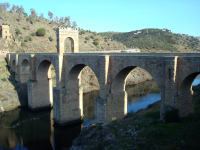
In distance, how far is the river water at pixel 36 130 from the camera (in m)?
14.8

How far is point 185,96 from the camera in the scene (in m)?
10.4

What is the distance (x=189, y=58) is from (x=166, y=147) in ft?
14.3

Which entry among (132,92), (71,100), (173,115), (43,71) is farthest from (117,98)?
(132,92)

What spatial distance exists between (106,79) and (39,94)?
1202 centimetres

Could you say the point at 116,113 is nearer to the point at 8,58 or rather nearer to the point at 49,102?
the point at 49,102

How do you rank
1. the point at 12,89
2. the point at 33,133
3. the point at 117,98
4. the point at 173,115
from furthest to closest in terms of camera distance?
1. the point at 12,89
2. the point at 33,133
3. the point at 117,98
4. the point at 173,115

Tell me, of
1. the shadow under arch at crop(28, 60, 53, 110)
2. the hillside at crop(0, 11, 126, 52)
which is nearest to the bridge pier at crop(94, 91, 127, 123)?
the shadow under arch at crop(28, 60, 53, 110)

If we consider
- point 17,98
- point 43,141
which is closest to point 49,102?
point 17,98

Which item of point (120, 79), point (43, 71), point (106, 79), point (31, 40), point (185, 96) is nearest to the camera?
point (185, 96)

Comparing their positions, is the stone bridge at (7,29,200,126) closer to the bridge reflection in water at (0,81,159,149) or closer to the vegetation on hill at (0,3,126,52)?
the bridge reflection in water at (0,81,159,149)

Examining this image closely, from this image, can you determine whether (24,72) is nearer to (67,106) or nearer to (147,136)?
(67,106)

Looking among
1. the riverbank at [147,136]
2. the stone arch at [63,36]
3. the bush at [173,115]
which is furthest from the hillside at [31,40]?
the bush at [173,115]

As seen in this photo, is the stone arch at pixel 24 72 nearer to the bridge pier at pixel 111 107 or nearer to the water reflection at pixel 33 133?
the water reflection at pixel 33 133

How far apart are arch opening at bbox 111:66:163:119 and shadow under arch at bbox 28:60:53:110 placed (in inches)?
360
